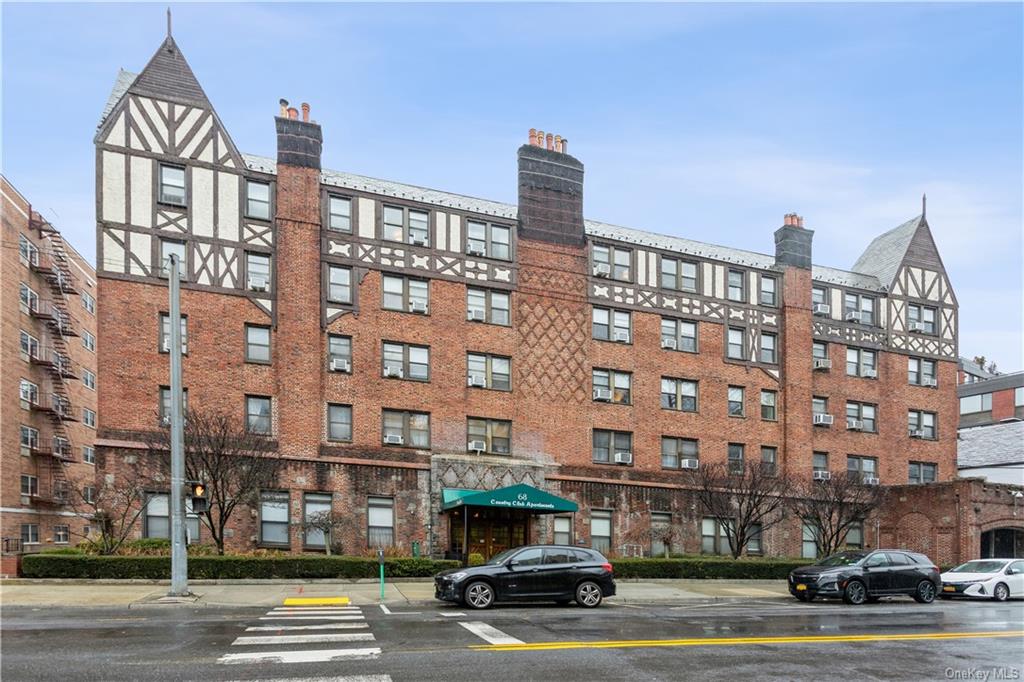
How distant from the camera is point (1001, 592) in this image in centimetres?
2442

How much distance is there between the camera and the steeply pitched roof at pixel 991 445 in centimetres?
4481

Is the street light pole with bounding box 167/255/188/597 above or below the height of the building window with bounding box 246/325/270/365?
below

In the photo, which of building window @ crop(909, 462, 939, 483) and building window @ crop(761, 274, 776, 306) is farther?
building window @ crop(909, 462, 939, 483)

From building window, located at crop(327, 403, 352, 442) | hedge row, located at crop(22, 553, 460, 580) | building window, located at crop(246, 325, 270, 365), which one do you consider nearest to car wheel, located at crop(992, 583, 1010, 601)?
hedge row, located at crop(22, 553, 460, 580)

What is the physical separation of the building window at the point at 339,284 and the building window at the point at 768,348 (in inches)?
762

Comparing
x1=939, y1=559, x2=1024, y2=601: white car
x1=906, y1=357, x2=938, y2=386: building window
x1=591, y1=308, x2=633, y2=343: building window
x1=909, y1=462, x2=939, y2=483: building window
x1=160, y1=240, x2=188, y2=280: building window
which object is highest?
x1=160, y1=240, x2=188, y2=280: building window

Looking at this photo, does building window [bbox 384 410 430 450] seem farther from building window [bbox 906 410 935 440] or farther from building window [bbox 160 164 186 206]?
building window [bbox 906 410 935 440]

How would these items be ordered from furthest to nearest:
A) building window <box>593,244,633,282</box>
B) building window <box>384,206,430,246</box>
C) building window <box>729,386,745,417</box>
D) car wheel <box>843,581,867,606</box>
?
building window <box>729,386,745,417</box> → building window <box>593,244,633,282</box> → building window <box>384,206,430,246</box> → car wheel <box>843,581,867,606</box>

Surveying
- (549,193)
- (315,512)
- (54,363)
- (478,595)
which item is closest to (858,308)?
(549,193)

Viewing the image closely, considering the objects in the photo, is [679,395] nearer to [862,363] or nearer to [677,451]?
[677,451]

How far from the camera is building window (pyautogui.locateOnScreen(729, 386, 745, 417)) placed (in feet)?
123

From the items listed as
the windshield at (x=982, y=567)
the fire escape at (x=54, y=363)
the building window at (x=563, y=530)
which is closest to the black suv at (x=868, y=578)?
the windshield at (x=982, y=567)

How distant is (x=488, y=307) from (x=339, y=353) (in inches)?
246

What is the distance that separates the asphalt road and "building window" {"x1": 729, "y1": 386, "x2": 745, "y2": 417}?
18.5m
